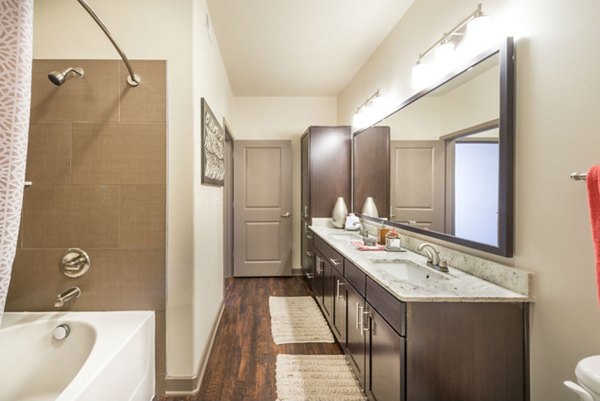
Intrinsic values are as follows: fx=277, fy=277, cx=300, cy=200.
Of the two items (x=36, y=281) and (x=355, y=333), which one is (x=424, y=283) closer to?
(x=355, y=333)

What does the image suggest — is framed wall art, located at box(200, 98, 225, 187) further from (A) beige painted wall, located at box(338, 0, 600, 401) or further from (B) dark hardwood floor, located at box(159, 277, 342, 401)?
(A) beige painted wall, located at box(338, 0, 600, 401)

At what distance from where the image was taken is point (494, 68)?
130 centimetres

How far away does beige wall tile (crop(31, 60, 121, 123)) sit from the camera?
5.16 feet

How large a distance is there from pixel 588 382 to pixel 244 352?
75.7 inches

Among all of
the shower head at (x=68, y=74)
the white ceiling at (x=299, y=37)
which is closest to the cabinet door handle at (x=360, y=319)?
the shower head at (x=68, y=74)

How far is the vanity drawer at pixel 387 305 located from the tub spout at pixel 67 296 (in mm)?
1636

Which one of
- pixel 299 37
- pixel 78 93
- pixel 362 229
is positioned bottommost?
pixel 362 229

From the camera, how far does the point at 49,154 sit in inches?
62.2

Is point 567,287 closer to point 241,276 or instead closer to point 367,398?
point 367,398

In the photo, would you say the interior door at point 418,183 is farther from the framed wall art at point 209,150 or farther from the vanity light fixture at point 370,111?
the framed wall art at point 209,150

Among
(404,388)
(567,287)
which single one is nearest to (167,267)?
(404,388)

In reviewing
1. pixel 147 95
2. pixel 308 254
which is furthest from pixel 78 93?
pixel 308 254

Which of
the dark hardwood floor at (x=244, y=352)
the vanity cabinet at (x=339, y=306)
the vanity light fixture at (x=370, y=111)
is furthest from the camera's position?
the vanity light fixture at (x=370, y=111)

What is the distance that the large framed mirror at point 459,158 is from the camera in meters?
1.25
